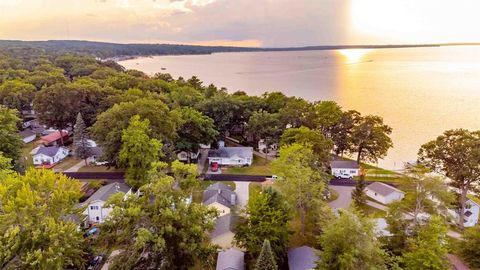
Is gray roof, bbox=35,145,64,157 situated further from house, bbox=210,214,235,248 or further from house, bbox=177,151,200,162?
house, bbox=210,214,235,248

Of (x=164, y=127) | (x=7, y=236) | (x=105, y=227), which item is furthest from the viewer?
(x=164, y=127)

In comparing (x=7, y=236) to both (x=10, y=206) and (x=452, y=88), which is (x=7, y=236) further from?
(x=452, y=88)

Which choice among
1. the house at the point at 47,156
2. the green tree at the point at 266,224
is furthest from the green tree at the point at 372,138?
the house at the point at 47,156

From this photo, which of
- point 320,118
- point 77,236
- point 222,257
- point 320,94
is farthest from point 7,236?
point 320,94

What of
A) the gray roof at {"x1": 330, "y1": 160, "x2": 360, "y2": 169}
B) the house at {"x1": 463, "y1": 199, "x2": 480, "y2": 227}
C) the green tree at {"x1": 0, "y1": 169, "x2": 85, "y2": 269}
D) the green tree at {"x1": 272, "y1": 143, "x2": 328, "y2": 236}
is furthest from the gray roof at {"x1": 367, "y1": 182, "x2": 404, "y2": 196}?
the green tree at {"x1": 0, "y1": 169, "x2": 85, "y2": 269}

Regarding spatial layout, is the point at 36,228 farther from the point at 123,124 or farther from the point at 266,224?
the point at 123,124
